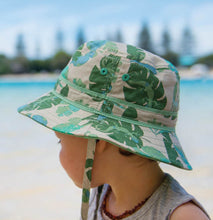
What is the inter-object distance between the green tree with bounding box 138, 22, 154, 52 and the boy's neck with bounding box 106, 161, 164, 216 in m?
40.1

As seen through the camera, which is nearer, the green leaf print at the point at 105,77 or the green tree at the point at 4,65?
the green leaf print at the point at 105,77

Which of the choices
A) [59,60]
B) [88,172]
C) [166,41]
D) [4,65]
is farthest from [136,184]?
[166,41]

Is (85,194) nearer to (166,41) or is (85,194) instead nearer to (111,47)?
(111,47)

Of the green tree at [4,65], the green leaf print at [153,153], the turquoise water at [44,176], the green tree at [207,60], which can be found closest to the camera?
the green leaf print at [153,153]

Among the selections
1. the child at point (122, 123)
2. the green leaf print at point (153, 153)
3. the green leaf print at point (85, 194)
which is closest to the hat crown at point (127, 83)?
the child at point (122, 123)

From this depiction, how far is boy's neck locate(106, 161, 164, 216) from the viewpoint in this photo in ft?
3.93

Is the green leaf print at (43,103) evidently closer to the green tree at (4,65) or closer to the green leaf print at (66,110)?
the green leaf print at (66,110)

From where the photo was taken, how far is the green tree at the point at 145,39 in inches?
1599

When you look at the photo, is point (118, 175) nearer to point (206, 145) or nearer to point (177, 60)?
point (206, 145)

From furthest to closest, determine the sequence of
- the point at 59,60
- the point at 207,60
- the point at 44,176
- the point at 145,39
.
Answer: the point at 145,39, the point at 207,60, the point at 59,60, the point at 44,176

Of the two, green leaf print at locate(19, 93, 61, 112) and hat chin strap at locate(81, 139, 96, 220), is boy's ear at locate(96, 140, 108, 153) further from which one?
green leaf print at locate(19, 93, 61, 112)

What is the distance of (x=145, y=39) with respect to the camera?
40.8 meters

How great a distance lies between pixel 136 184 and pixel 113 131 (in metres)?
0.25

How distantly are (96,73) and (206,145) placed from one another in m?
3.34
